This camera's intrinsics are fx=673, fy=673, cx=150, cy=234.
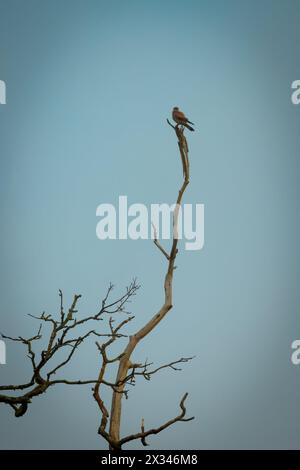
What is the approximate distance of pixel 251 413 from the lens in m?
24.1

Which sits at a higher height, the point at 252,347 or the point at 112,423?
the point at 112,423

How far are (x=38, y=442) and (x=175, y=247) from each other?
A: 12.8 m
